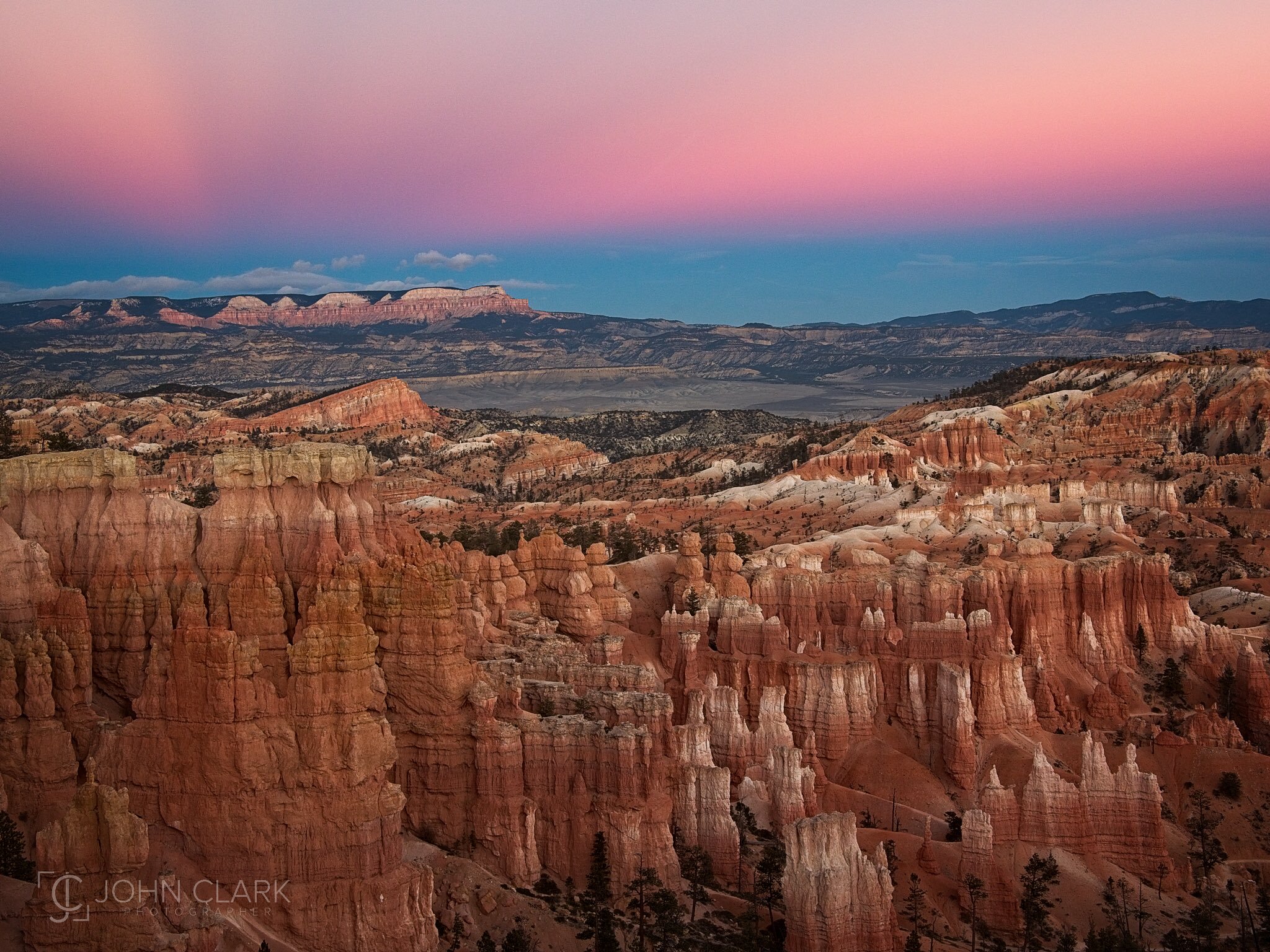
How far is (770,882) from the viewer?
151ft

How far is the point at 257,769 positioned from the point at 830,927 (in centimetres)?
1864

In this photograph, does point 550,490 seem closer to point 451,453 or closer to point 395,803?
point 451,453

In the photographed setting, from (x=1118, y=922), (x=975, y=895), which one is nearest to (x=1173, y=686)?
(x=1118, y=922)

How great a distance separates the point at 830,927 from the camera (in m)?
42.8

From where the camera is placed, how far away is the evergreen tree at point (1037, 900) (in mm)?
49969

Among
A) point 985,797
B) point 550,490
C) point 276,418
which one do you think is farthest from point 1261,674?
point 276,418

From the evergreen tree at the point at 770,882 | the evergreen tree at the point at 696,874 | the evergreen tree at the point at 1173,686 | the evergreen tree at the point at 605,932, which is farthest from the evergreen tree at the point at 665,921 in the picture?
the evergreen tree at the point at 1173,686

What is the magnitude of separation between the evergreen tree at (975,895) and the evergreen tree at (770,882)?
749 centimetres

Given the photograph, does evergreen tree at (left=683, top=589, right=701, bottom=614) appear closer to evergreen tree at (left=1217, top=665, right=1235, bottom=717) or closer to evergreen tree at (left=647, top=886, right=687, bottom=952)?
evergreen tree at (left=647, top=886, right=687, bottom=952)

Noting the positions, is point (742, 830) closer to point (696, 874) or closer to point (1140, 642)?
point (696, 874)

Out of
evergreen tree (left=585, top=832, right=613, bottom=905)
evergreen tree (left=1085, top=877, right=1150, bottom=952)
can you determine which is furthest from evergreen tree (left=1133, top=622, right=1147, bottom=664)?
evergreen tree (left=585, top=832, right=613, bottom=905)

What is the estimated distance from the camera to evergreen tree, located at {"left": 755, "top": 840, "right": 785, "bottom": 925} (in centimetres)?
4559

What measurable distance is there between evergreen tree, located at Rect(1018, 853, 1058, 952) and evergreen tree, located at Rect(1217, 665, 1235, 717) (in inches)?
903

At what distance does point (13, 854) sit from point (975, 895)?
108 ft
